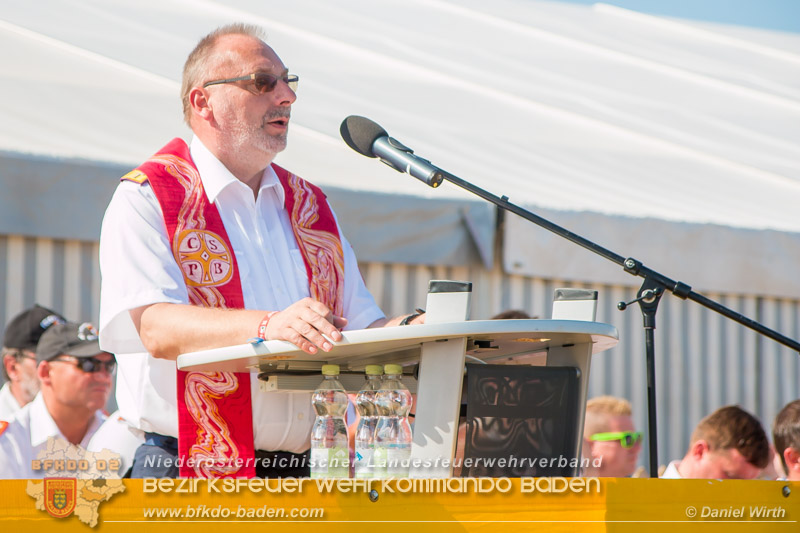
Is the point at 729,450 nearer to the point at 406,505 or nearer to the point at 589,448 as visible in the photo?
the point at 589,448

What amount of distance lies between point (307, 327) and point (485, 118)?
4.80m

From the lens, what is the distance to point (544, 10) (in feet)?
30.1

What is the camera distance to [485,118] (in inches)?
245

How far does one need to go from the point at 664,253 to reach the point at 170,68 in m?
3.08

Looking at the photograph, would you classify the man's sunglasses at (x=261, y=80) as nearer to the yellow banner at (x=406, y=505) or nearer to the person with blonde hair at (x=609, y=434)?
the yellow banner at (x=406, y=505)

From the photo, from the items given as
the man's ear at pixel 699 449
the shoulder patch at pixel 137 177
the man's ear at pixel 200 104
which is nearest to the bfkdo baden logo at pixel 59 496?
the shoulder patch at pixel 137 177

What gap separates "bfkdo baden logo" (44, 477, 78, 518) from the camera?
1434 mm

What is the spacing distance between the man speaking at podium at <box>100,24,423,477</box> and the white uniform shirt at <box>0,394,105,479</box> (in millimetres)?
1818

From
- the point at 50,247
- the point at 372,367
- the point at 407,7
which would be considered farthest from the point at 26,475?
the point at 407,7

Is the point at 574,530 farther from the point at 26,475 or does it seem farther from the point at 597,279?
the point at 597,279

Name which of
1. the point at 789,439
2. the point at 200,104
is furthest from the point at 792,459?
the point at 200,104

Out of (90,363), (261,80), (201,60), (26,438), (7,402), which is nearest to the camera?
(261,80)

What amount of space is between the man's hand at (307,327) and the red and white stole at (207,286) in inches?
16.9

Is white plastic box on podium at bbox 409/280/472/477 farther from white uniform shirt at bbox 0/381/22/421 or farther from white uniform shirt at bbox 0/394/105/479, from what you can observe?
white uniform shirt at bbox 0/381/22/421
